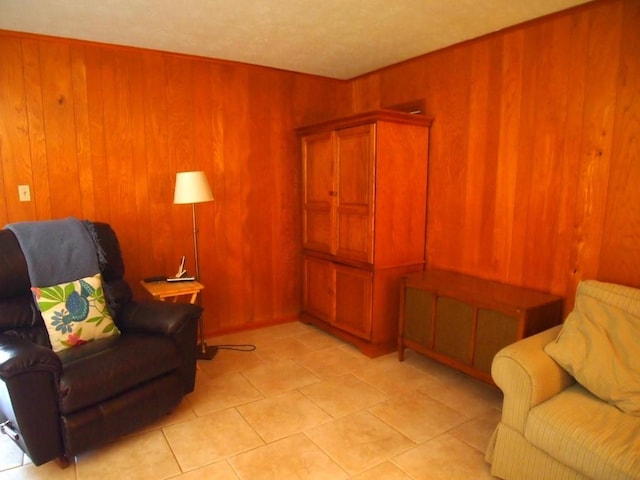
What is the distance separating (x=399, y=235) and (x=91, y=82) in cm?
250

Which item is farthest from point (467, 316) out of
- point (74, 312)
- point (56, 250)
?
point (56, 250)

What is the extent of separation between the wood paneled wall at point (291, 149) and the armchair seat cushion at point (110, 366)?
1.11 m

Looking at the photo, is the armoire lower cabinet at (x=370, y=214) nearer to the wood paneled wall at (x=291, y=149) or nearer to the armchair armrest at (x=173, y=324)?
the wood paneled wall at (x=291, y=149)

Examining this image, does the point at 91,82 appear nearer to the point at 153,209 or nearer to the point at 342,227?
the point at 153,209

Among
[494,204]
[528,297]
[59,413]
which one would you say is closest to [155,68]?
[59,413]

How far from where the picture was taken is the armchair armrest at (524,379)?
1745 mm

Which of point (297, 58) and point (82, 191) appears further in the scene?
point (297, 58)

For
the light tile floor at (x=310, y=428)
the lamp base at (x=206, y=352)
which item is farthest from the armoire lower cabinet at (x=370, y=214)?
the lamp base at (x=206, y=352)

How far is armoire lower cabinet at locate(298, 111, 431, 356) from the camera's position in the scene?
9.84 ft

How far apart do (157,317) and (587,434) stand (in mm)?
2157

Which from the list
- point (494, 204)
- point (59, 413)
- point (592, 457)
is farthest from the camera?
point (494, 204)

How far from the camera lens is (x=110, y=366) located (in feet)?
6.61

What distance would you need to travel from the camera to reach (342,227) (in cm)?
330

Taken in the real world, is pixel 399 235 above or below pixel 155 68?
below
